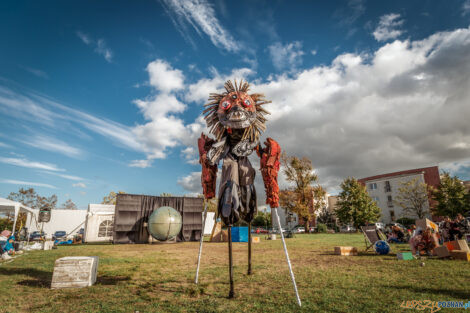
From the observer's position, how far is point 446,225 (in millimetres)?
11477

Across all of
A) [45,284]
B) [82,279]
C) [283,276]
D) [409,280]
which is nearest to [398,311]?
[409,280]

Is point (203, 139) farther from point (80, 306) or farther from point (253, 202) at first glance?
point (80, 306)

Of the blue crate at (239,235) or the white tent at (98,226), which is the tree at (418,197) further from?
the white tent at (98,226)

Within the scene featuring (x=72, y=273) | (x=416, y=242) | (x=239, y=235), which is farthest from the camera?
(x=239, y=235)

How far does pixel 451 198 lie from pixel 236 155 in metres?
41.7

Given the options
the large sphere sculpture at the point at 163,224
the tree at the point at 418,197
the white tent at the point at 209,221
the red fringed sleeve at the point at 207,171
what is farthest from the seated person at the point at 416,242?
the tree at the point at 418,197

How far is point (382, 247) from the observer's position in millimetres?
10062

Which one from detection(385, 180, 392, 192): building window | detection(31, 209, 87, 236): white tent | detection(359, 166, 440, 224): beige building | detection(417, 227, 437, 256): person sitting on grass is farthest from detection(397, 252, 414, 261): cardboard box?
detection(385, 180, 392, 192): building window

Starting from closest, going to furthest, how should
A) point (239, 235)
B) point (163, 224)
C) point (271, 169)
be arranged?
point (271, 169)
point (163, 224)
point (239, 235)

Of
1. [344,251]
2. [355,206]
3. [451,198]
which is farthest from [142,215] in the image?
[451,198]

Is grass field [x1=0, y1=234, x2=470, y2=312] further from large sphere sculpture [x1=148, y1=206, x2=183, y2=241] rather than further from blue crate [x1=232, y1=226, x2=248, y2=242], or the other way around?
blue crate [x1=232, y1=226, x2=248, y2=242]

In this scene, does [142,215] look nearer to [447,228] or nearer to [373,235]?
[373,235]

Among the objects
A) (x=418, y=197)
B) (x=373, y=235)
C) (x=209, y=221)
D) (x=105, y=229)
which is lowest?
(x=105, y=229)

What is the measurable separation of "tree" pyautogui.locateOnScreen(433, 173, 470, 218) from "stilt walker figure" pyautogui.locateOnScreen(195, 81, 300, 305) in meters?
40.7
